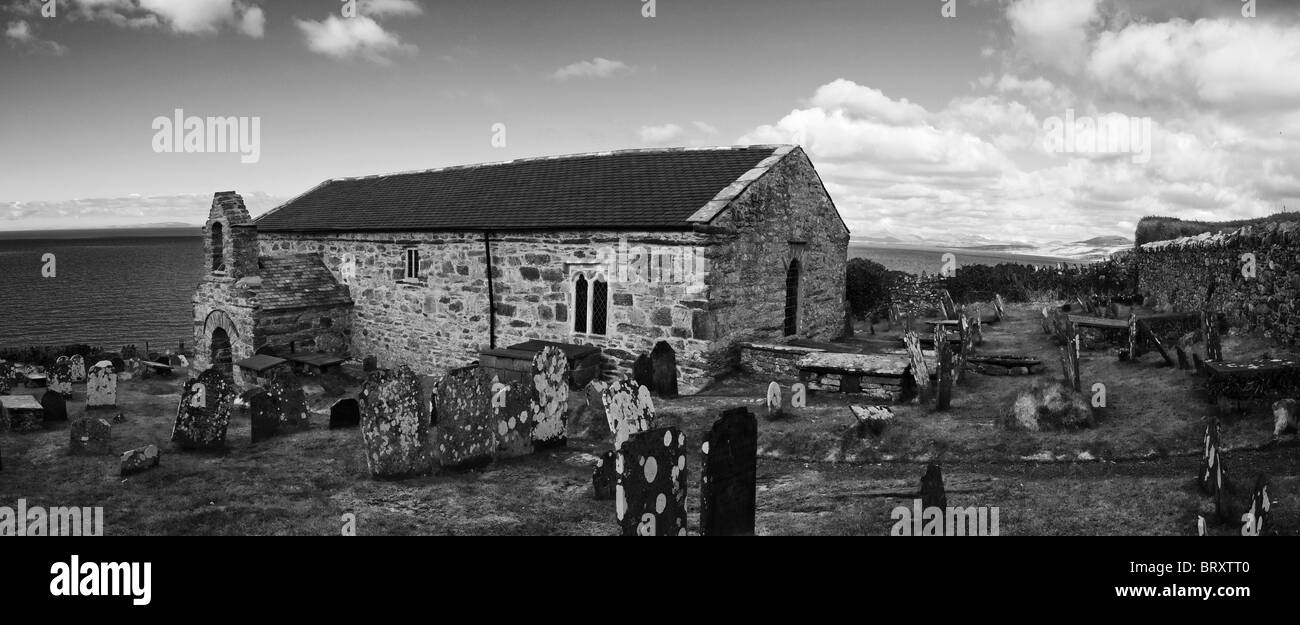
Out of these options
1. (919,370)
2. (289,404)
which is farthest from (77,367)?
(919,370)

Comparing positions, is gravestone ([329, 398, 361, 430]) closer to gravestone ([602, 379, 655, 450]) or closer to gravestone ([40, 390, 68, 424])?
gravestone ([40, 390, 68, 424])

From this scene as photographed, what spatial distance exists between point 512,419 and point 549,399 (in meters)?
0.82

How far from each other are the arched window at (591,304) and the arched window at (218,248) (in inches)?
435

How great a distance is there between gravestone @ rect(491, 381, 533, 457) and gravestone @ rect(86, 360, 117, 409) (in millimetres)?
8917

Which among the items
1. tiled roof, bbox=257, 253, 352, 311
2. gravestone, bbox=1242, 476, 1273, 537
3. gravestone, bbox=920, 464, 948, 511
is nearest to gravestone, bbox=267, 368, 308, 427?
tiled roof, bbox=257, 253, 352, 311

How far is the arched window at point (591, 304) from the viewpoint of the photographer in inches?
667

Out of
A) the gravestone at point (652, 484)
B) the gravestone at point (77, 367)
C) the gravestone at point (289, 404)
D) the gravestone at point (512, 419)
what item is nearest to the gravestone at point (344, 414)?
the gravestone at point (289, 404)

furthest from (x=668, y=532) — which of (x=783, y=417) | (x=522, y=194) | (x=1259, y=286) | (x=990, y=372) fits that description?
(x=522, y=194)

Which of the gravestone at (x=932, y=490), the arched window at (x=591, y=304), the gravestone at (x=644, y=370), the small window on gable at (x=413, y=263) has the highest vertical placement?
the small window on gable at (x=413, y=263)

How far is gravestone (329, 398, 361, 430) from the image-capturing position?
487 inches

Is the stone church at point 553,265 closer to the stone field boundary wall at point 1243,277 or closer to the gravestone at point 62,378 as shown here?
the gravestone at point 62,378

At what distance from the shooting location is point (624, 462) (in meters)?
6.09

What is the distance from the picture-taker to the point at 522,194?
66.2 ft
